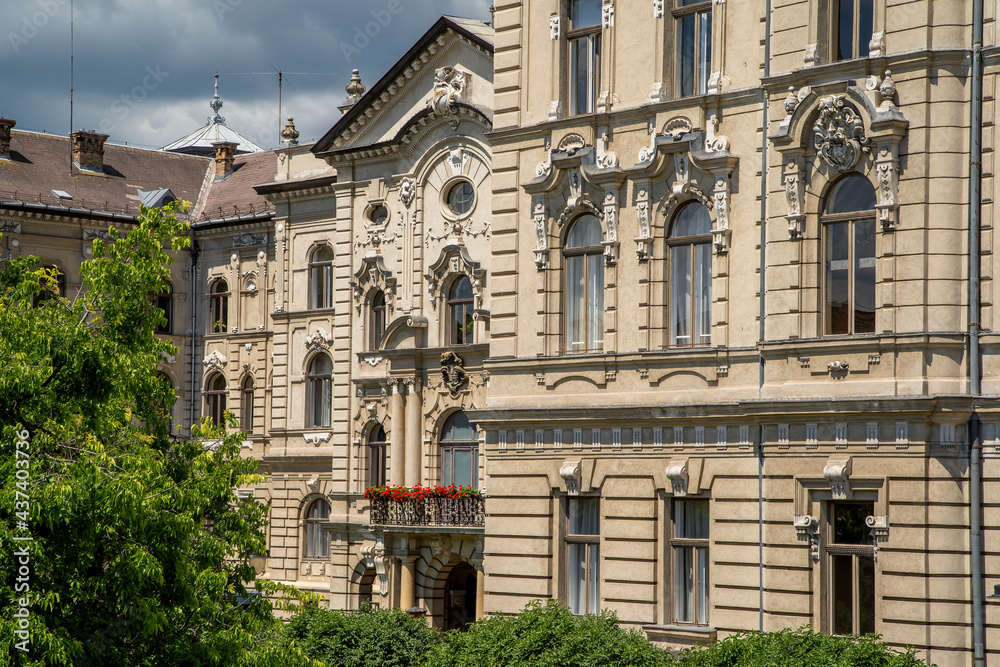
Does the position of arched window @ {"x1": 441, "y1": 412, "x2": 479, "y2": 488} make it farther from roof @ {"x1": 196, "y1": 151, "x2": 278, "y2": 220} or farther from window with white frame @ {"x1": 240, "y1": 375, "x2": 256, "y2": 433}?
roof @ {"x1": 196, "y1": 151, "x2": 278, "y2": 220}

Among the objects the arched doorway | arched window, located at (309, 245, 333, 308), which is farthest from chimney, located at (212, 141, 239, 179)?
the arched doorway

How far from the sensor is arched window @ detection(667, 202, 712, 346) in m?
27.7

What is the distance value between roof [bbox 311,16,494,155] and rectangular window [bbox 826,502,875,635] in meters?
22.0

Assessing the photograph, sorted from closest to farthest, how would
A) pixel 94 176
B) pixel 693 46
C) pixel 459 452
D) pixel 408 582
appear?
pixel 693 46
pixel 408 582
pixel 459 452
pixel 94 176

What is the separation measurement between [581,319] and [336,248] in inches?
803

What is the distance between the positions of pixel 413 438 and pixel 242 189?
20.9 metres

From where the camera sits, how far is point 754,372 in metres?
26.4

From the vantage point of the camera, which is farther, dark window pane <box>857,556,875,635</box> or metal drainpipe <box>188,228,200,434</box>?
metal drainpipe <box>188,228,200,434</box>

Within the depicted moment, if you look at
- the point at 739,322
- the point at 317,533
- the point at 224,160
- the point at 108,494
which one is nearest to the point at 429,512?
the point at 317,533

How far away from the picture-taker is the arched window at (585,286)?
29438mm

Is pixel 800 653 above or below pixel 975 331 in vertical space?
below

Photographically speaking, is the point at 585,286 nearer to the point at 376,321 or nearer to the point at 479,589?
the point at 479,589

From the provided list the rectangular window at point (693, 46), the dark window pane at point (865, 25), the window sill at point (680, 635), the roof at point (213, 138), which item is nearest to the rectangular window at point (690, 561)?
the window sill at point (680, 635)

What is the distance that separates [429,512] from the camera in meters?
43.3
